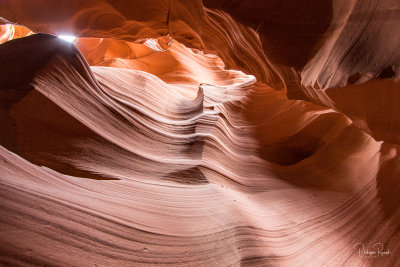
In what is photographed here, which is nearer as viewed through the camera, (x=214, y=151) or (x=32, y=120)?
(x=32, y=120)

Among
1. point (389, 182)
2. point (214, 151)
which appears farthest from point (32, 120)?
point (389, 182)

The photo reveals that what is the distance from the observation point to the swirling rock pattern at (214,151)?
1.03 m

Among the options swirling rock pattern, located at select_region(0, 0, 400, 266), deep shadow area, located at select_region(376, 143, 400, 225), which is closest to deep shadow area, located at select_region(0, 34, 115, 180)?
swirling rock pattern, located at select_region(0, 0, 400, 266)

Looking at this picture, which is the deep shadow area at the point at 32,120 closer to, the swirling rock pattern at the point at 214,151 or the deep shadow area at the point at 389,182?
the swirling rock pattern at the point at 214,151

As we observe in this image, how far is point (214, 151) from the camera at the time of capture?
198 centimetres

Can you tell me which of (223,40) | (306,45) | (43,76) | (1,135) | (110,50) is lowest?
A: (1,135)

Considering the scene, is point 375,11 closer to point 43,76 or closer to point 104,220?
point 104,220

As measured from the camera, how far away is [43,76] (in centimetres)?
159

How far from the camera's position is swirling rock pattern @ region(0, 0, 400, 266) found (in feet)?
3.39

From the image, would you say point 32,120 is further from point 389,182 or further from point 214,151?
point 389,182

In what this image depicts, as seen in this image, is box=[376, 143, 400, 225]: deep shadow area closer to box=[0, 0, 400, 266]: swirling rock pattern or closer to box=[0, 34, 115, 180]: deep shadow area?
box=[0, 0, 400, 266]: swirling rock pattern

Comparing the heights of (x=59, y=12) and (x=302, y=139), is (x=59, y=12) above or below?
above

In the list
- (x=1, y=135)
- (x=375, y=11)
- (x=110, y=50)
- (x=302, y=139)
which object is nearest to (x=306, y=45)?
(x=375, y=11)

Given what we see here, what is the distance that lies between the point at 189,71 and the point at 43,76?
2938 millimetres
